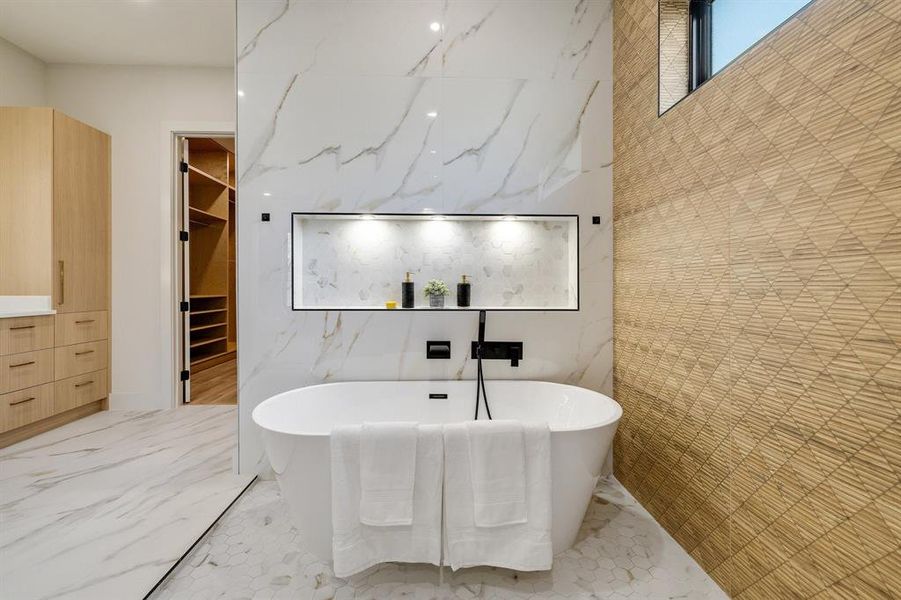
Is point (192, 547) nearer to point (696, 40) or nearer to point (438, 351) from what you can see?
point (438, 351)

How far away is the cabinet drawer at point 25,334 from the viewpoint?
246cm

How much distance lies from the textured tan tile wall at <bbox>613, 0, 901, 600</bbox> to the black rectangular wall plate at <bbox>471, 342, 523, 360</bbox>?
27.9 inches

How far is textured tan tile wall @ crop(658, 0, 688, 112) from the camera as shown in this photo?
5.90 ft

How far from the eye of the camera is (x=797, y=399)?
1124 millimetres

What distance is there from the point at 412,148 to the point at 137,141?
2.55m

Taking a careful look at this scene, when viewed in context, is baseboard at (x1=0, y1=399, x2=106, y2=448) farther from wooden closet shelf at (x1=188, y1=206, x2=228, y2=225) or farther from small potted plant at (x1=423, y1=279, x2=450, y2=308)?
small potted plant at (x1=423, y1=279, x2=450, y2=308)

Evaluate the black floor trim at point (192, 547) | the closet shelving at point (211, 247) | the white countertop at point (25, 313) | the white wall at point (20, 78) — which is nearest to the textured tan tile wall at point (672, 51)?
the black floor trim at point (192, 547)

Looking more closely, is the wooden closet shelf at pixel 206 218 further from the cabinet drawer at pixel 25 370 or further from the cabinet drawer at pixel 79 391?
the cabinet drawer at pixel 25 370

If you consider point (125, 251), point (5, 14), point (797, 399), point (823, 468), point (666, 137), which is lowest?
point (823, 468)

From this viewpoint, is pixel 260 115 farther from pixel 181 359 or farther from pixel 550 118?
pixel 181 359

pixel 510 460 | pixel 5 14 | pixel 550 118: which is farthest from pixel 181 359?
pixel 550 118

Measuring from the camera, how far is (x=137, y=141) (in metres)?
3.23

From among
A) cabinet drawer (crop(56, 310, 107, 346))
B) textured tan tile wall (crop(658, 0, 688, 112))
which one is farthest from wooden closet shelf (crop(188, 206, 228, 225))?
textured tan tile wall (crop(658, 0, 688, 112))

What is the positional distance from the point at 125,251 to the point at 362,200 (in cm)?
236
